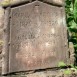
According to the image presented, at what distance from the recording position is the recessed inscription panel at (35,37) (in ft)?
13.8

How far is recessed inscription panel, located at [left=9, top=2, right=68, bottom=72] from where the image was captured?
420 centimetres

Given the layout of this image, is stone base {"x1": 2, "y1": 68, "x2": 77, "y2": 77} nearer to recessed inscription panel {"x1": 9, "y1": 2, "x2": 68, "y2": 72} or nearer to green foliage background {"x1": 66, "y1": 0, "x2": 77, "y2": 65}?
recessed inscription panel {"x1": 9, "y1": 2, "x2": 68, "y2": 72}

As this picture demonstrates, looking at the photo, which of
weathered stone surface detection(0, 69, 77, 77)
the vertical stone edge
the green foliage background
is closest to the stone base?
weathered stone surface detection(0, 69, 77, 77)

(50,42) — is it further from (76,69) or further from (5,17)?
(5,17)

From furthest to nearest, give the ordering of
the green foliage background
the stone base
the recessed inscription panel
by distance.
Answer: the green foliage background < the recessed inscription panel < the stone base

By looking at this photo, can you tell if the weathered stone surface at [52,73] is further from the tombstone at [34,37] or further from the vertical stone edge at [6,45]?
the vertical stone edge at [6,45]

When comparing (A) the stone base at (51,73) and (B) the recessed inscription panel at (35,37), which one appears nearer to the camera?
(A) the stone base at (51,73)

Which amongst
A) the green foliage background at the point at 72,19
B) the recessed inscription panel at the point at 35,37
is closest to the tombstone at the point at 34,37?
the recessed inscription panel at the point at 35,37

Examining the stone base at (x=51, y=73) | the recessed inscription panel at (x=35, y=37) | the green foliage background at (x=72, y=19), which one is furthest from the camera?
the green foliage background at (x=72, y=19)

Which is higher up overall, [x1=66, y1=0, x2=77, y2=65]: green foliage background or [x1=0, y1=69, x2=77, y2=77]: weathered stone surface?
[x1=66, y1=0, x2=77, y2=65]: green foliage background

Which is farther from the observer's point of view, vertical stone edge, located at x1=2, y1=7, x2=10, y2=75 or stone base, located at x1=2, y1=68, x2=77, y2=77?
vertical stone edge, located at x1=2, y1=7, x2=10, y2=75

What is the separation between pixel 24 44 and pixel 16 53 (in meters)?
0.22

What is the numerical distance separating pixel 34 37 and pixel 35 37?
0.02 metres

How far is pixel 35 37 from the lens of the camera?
436cm
